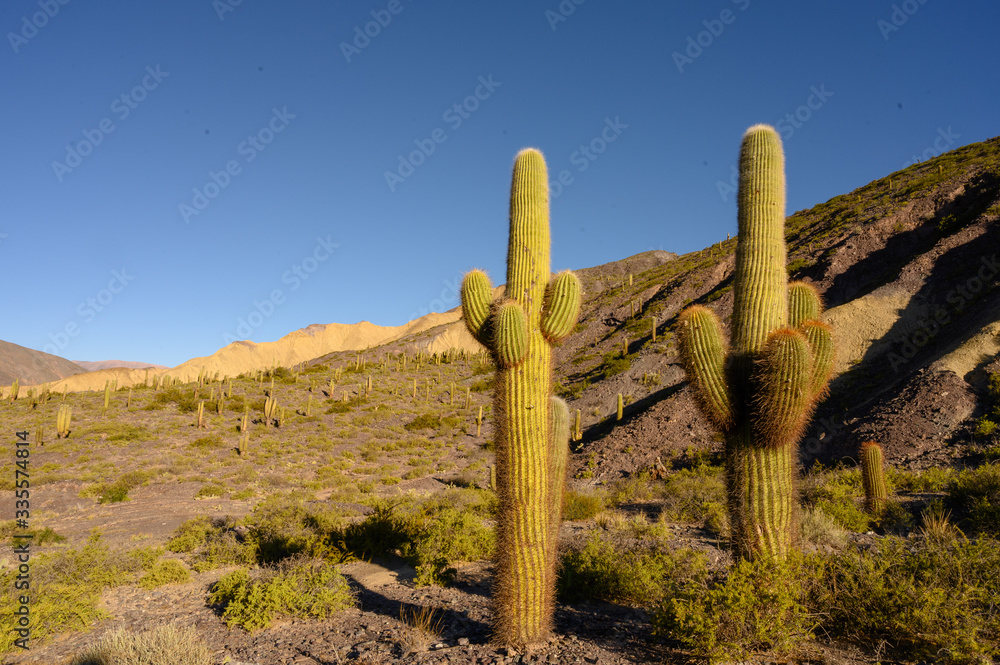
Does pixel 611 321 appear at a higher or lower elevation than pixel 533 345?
higher

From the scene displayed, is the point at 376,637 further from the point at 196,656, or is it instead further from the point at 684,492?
the point at 684,492

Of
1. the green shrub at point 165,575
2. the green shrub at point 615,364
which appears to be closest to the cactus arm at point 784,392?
the green shrub at point 165,575

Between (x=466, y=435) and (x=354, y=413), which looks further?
(x=354, y=413)

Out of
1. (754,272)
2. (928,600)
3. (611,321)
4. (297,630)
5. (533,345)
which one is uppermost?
(611,321)

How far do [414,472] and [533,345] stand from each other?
18875mm

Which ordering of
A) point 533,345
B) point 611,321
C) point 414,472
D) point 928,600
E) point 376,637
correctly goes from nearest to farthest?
point 928,600
point 533,345
point 376,637
point 414,472
point 611,321

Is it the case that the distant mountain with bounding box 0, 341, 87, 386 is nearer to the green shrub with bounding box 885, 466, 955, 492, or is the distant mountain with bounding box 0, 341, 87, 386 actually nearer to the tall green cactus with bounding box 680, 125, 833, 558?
the tall green cactus with bounding box 680, 125, 833, 558

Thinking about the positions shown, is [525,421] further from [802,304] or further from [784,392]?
[802,304]

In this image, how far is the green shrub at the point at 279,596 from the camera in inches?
273

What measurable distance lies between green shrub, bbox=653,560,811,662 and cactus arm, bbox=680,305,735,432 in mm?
1579

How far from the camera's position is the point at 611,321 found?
4144cm

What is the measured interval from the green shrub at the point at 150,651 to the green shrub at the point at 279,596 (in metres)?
1.24

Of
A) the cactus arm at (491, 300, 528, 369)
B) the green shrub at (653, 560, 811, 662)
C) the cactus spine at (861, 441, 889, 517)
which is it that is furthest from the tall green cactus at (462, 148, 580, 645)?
the cactus spine at (861, 441, 889, 517)

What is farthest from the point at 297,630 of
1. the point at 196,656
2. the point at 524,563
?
the point at 524,563
